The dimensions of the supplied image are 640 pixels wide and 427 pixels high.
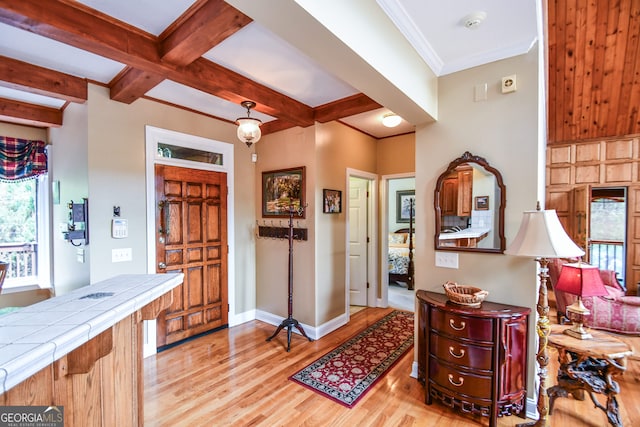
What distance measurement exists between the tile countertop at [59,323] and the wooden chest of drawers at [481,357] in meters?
1.92

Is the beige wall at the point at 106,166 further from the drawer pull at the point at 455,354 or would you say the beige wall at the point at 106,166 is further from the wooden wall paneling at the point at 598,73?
the wooden wall paneling at the point at 598,73

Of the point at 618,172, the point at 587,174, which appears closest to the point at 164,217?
the point at 587,174

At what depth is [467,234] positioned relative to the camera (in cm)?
241

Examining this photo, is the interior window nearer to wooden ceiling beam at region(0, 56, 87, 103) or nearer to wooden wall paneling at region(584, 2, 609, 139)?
wooden wall paneling at region(584, 2, 609, 139)

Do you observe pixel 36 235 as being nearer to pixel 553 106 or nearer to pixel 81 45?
pixel 81 45

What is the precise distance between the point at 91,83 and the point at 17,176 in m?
2.09

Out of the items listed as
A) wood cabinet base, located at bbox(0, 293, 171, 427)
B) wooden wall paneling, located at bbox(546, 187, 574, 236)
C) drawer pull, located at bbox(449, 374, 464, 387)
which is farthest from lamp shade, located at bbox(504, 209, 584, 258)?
wooden wall paneling, located at bbox(546, 187, 574, 236)

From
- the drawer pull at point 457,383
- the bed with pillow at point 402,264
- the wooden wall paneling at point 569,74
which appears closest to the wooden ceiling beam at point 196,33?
the drawer pull at point 457,383

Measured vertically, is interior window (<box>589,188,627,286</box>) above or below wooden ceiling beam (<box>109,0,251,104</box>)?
below

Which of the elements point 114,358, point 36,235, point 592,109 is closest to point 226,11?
point 114,358

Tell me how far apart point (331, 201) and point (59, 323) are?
9.75ft

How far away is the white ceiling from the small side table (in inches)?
85.4

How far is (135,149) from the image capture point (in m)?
2.95

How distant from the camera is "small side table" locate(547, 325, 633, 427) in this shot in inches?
76.4
